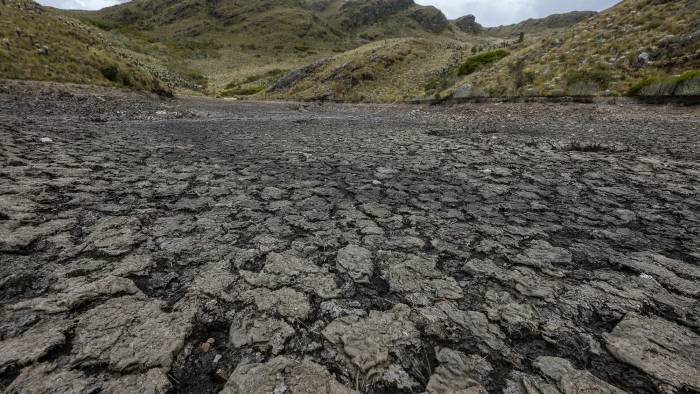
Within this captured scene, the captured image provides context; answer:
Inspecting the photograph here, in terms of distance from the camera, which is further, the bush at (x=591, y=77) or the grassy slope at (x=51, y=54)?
the grassy slope at (x=51, y=54)

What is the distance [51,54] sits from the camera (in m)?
15.3

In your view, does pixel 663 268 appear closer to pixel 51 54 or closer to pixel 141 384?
pixel 141 384

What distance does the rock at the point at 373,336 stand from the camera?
147 cm

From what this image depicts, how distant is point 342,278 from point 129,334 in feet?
3.99

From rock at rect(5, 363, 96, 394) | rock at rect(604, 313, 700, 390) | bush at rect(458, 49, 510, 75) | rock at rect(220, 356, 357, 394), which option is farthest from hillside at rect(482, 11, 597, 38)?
rock at rect(5, 363, 96, 394)

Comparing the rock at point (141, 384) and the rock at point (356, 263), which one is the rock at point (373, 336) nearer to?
the rock at point (356, 263)

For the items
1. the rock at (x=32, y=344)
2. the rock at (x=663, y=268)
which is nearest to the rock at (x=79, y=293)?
the rock at (x=32, y=344)

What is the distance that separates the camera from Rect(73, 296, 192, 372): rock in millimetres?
1402

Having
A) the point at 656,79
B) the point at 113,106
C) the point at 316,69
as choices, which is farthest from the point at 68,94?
the point at 316,69

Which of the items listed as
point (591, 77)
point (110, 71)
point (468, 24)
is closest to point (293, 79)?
point (110, 71)

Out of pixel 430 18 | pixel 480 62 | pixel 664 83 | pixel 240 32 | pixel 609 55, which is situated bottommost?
pixel 664 83

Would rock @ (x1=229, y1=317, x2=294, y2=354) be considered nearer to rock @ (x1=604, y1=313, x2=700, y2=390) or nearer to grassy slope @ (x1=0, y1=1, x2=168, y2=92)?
rock @ (x1=604, y1=313, x2=700, y2=390)

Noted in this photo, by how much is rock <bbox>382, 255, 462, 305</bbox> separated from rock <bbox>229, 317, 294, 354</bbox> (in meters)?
0.76

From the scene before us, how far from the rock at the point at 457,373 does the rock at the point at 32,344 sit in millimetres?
1768
